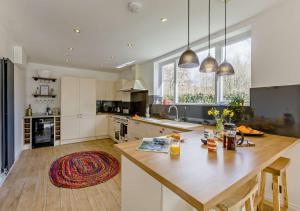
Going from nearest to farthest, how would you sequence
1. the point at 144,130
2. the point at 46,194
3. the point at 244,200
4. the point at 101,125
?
the point at 244,200 < the point at 46,194 < the point at 144,130 < the point at 101,125

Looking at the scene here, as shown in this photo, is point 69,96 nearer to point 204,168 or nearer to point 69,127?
point 69,127

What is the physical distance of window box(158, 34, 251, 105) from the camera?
91.3 inches

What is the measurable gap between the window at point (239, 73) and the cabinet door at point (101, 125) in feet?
12.7

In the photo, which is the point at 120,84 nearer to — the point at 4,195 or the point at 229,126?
the point at 4,195

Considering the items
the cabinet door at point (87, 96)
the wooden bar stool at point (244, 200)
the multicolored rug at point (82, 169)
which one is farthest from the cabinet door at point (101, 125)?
the wooden bar stool at point (244, 200)

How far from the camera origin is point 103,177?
2.48 metres

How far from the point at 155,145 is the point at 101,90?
455cm

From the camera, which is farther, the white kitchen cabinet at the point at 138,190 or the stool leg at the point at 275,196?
the stool leg at the point at 275,196

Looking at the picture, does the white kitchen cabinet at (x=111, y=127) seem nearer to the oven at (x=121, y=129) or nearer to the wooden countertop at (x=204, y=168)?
the oven at (x=121, y=129)

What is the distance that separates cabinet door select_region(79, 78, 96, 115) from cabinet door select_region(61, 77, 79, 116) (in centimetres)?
13

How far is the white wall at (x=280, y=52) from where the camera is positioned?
1692mm

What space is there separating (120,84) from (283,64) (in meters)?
4.31

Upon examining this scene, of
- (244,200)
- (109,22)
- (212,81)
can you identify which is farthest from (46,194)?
(212,81)

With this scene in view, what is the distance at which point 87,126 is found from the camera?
15.8ft
